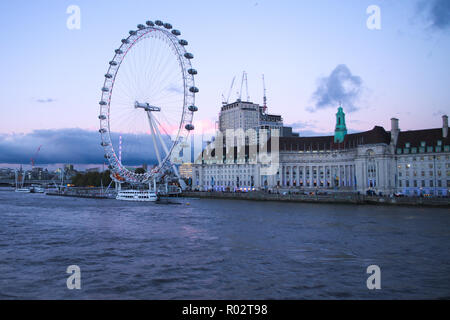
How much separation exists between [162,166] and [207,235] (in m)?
39.1

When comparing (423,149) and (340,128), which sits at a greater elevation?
(340,128)

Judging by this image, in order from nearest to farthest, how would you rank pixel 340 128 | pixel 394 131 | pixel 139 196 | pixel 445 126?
1. pixel 445 126
2. pixel 139 196
3. pixel 394 131
4. pixel 340 128

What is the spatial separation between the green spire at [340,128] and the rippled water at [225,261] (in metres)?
71.9

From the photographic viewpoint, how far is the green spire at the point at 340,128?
4129 inches

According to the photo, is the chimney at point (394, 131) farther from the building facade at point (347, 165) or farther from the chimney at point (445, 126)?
the chimney at point (445, 126)

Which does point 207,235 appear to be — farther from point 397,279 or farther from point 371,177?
point 371,177

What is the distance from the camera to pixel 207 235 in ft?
98.9

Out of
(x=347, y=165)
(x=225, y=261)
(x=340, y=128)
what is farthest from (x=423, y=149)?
(x=225, y=261)

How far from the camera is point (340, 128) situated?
10675 cm

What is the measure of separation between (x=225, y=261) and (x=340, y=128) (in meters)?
92.7

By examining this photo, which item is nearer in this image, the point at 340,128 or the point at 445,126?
the point at 445,126

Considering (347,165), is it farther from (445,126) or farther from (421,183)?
(445,126)

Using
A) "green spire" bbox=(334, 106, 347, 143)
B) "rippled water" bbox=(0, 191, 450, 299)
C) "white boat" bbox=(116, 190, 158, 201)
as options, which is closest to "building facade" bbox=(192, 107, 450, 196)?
"green spire" bbox=(334, 106, 347, 143)
